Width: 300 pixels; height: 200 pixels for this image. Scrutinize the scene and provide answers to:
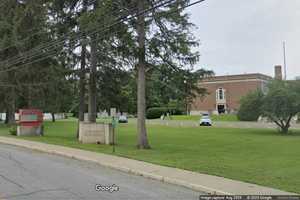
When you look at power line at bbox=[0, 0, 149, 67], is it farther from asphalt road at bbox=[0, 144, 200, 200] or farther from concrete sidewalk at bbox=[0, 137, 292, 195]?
asphalt road at bbox=[0, 144, 200, 200]

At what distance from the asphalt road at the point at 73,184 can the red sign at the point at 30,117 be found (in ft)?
77.6

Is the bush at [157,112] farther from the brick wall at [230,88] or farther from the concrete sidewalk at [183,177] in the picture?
the concrete sidewalk at [183,177]

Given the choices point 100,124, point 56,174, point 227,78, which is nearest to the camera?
point 56,174

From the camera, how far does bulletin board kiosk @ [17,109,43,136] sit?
132 feet

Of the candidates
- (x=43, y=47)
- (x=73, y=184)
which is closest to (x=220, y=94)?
(x=43, y=47)

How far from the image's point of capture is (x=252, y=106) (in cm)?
4866

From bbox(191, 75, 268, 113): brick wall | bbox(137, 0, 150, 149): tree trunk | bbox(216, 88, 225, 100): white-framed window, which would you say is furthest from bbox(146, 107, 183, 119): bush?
bbox(137, 0, 150, 149): tree trunk

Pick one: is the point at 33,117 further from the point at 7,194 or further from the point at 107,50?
the point at 7,194

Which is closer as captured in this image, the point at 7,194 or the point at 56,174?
the point at 7,194

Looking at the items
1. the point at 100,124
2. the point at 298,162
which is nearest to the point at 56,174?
the point at 298,162

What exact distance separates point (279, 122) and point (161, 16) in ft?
87.0

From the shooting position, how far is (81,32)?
2627 centimetres

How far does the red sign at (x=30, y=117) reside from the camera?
40438mm

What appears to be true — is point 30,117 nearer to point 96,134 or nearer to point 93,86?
point 93,86
